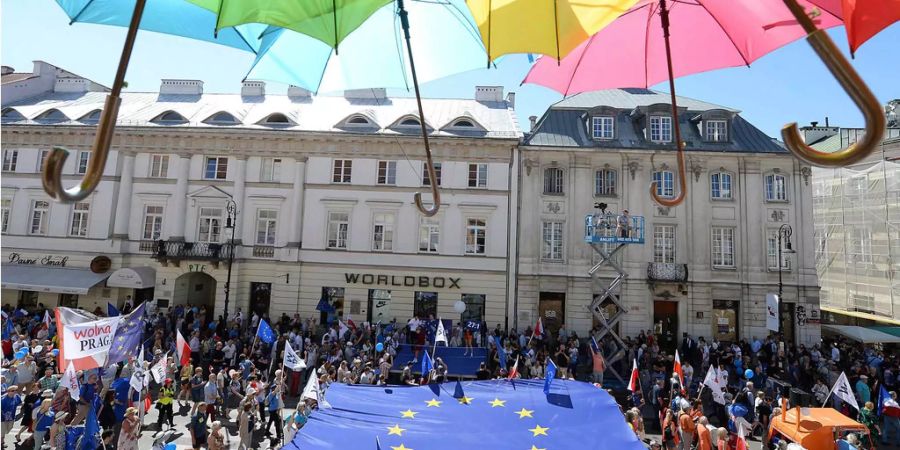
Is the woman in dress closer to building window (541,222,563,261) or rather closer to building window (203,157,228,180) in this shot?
building window (541,222,563,261)

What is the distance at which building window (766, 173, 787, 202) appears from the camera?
28.4 m

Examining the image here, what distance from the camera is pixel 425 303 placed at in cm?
2864

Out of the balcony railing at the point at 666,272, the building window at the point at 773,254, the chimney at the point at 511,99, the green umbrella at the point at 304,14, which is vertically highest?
the chimney at the point at 511,99

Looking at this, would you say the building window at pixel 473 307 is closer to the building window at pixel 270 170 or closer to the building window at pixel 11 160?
the building window at pixel 270 170

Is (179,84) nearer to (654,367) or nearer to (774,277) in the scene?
(654,367)

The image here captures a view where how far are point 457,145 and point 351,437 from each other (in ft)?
73.9

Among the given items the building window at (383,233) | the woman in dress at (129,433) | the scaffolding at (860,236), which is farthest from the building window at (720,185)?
the woman in dress at (129,433)

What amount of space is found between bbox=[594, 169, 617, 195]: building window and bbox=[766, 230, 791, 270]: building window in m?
9.41

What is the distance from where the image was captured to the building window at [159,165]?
30672mm

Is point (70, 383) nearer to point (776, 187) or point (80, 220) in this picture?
point (80, 220)

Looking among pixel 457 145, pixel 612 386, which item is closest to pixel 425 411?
pixel 612 386

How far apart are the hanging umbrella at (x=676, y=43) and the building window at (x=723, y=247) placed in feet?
85.2

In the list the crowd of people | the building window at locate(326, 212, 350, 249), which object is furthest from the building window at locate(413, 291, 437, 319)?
the building window at locate(326, 212, 350, 249)

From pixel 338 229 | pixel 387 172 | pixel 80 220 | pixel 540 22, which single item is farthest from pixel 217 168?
pixel 540 22
